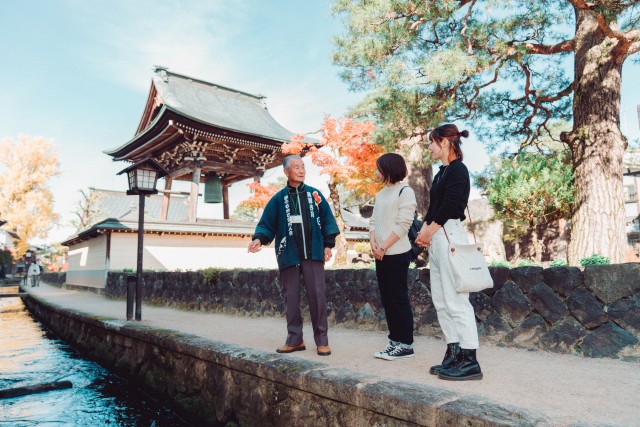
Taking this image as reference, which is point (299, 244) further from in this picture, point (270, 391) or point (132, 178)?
point (132, 178)

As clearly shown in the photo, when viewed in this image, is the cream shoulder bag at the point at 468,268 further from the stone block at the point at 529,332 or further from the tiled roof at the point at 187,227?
the tiled roof at the point at 187,227

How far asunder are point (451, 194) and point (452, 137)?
1.41ft

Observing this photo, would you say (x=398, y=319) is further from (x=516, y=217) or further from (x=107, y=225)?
(x=107, y=225)

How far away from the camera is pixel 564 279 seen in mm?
3496

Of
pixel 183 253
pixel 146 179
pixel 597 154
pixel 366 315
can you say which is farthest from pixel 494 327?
pixel 183 253

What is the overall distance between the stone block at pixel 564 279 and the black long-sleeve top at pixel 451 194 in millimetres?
1419

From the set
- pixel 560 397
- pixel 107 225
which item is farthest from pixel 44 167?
pixel 560 397

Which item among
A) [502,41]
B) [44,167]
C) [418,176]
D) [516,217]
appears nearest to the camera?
[502,41]

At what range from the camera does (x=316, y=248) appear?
357 centimetres

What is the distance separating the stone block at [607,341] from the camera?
3.17 meters

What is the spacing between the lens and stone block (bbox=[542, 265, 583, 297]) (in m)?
3.45

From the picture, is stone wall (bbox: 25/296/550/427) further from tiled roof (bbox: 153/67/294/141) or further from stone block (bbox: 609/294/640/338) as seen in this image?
tiled roof (bbox: 153/67/294/141)

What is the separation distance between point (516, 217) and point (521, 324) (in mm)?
3884

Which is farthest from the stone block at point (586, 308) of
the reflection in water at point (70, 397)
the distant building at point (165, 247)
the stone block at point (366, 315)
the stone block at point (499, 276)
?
the distant building at point (165, 247)
